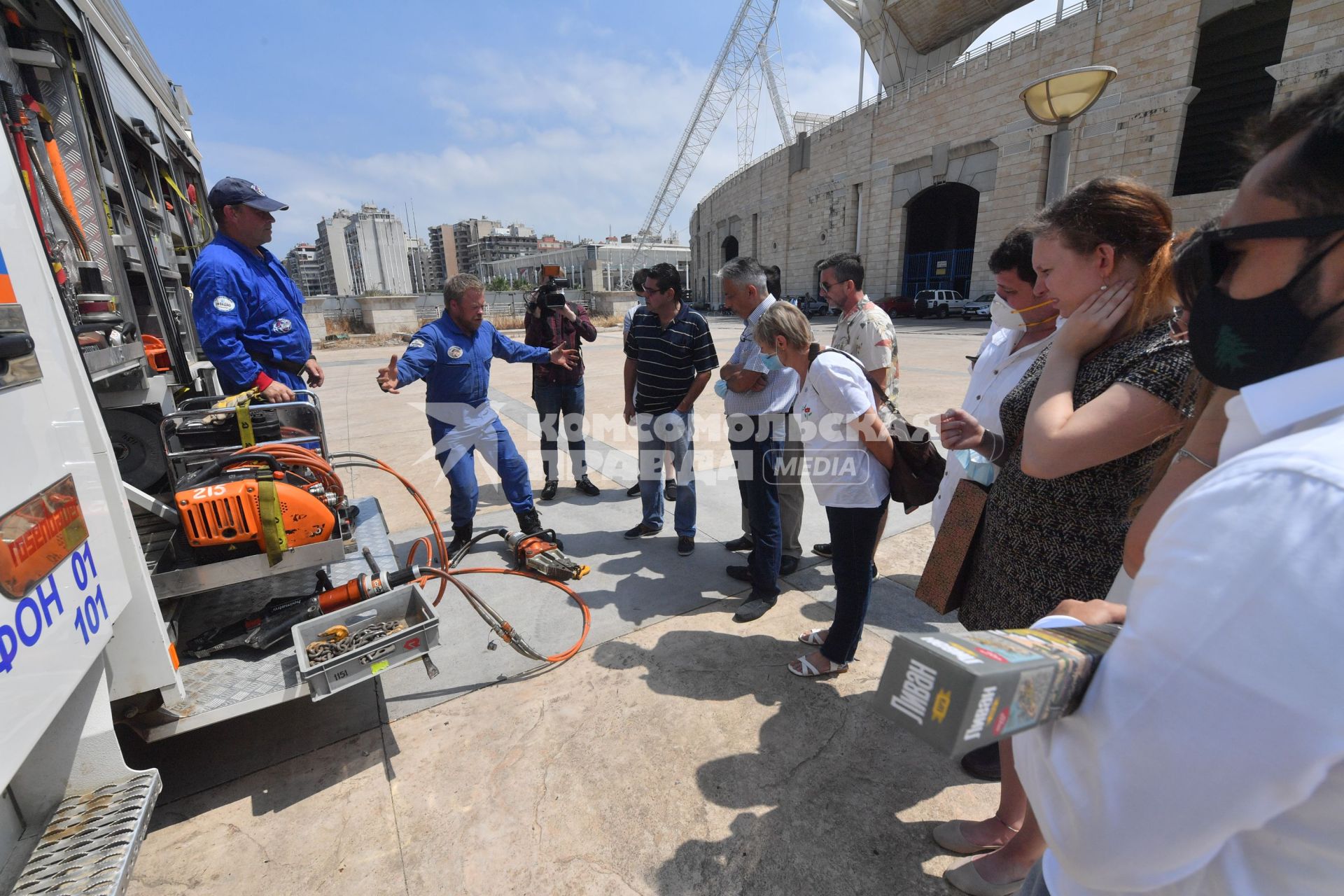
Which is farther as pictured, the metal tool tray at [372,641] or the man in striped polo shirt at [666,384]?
the man in striped polo shirt at [666,384]

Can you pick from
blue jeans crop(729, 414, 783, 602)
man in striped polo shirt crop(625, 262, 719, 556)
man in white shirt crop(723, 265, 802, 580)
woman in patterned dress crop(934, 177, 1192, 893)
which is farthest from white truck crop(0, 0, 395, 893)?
woman in patterned dress crop(934, 177, 1192, 893)

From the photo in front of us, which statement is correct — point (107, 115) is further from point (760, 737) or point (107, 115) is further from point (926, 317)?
point (926, 317)

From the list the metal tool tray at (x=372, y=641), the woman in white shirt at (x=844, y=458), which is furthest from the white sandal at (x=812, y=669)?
the metal tool tray at (x=372, y=641)

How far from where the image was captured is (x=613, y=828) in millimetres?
1952

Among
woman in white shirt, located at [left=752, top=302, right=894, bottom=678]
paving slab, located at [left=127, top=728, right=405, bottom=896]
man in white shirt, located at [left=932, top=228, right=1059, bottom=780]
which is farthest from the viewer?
woman in white shirt, located at [left=752, top=302, right=894, bottom=678]

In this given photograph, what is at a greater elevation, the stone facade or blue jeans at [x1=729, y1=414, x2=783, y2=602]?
the stone facade

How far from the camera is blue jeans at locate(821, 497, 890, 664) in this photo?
239cm

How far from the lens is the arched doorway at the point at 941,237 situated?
30.3 metres

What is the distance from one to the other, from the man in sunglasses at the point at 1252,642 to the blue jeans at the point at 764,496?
2278 millimetres

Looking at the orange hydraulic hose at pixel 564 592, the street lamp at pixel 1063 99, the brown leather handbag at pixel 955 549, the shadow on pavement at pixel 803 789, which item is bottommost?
the shadow on pavement at pixel 803 789

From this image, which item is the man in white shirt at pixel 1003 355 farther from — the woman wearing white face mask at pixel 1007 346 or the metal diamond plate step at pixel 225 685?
the metal diamond plate step at pixel 225 685

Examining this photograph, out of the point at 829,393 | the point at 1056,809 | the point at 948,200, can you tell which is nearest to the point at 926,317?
the point at 948,200

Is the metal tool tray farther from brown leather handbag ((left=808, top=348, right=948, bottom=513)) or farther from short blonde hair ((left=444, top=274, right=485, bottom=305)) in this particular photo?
short blonde hair ((left=444, top=274, right=485, bottom=305))

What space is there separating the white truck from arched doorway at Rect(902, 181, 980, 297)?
3135 cm
